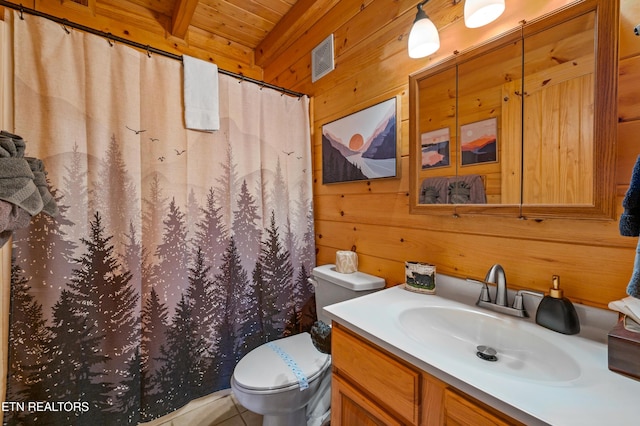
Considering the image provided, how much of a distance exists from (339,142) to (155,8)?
1584 millimetres

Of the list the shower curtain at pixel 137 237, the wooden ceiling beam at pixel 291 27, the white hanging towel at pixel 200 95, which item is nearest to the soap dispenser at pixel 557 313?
the shower curtain at pixel 137 237

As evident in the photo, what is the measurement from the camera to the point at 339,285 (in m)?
1.34

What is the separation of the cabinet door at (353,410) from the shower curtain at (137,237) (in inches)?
32.7

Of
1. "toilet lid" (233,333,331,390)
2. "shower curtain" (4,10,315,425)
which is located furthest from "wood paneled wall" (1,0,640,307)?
"toilet lid" (233,333,331,390)

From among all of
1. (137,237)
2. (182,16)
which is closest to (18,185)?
(137,237)

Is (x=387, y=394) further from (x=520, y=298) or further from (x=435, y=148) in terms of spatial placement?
(x=435, y=148)

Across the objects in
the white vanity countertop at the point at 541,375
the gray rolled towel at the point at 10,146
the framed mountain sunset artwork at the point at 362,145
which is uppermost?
the framed mountain sunset artwork at the point at 362,145

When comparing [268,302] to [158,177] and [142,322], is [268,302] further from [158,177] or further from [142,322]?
[158,177]

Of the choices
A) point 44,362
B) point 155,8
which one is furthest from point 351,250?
point 155,8

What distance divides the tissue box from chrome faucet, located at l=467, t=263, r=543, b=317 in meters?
0.26

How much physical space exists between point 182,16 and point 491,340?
7.85 ft

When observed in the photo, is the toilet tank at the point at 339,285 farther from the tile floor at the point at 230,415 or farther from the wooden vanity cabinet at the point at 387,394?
the tile floor at the point at 230,415

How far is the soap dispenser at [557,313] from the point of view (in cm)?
73

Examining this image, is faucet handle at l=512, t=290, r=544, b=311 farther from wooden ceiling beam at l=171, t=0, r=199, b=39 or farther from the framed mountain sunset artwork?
wooden ceiling beam at l=171, t=0, r=199, b=39
